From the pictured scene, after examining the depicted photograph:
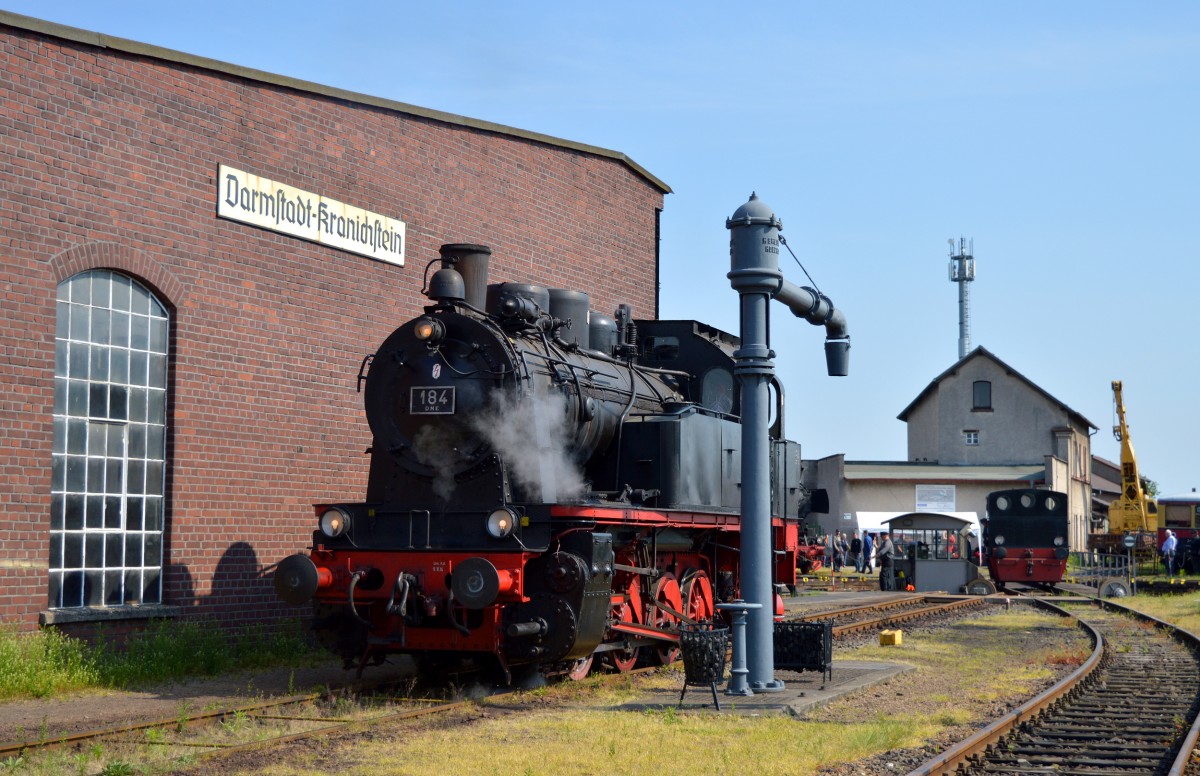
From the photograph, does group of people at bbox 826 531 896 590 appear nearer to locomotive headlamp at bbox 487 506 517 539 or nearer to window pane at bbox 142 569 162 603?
window pane at bbox 142 569 162 603

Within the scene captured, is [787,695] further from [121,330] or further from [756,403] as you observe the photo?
[121,330]

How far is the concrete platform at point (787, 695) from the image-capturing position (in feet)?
32.8

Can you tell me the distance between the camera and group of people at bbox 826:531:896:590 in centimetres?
3167

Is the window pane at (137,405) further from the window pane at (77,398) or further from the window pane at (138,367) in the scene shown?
the window pane at (77,398)

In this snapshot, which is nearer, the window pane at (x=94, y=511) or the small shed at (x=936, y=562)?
the window pane at (x=94, y=511)

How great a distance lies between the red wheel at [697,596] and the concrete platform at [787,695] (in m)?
1.00

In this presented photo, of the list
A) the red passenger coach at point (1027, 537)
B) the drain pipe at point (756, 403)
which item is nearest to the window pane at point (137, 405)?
the drain pipe at point (756, 403)

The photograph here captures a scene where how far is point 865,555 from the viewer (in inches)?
1559

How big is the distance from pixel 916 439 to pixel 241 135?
50.0 metres

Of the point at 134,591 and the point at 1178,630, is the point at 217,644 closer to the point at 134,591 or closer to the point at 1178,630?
the point at 134,591

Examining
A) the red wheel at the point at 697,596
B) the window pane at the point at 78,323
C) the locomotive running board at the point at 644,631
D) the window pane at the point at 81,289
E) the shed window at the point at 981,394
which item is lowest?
the locomotive running board at the point at 644,631

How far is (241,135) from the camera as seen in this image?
13.4 metres

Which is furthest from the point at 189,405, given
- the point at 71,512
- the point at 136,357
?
the point at 71,512

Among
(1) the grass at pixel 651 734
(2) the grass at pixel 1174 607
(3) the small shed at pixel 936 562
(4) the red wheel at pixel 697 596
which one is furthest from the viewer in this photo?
(3) the small shed at pixel 936 562
